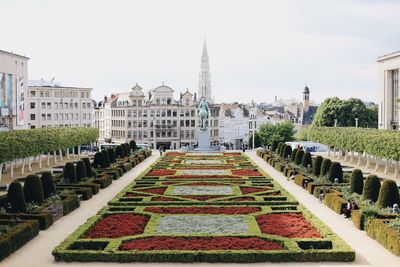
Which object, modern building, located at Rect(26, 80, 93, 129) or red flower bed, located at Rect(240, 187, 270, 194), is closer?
red flower bed, located at Rect(240, 187, 270, 194)

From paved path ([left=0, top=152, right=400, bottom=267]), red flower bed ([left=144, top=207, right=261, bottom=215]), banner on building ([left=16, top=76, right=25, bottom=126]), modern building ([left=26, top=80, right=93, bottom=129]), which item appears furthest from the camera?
modern building ([left=26, top=80, right=93, bottom=129])

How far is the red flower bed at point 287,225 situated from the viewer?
95.6ft

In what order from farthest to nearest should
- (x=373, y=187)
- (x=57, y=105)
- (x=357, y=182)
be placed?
(x=57, y=105)
(x=357, y=182)
(x=373, y=187)

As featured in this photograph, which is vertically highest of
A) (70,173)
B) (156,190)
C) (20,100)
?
(20,100)

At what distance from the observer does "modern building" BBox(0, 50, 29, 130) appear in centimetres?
8856

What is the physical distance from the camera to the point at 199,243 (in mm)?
27062

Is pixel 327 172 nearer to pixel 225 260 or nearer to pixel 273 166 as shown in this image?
pixel 273 166

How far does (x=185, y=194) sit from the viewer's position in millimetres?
43656

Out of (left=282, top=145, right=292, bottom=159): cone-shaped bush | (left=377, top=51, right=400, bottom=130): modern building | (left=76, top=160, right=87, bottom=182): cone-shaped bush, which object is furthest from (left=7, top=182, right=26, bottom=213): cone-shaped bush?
(left=377, top=51, right=400, bottom=130): modern building

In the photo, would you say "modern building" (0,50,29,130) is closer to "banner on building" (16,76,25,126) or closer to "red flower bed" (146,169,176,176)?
"banner on building" (16,76,25,126)

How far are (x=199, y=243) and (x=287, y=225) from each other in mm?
6380

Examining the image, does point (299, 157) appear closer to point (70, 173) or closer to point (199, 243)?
point (70, 173)

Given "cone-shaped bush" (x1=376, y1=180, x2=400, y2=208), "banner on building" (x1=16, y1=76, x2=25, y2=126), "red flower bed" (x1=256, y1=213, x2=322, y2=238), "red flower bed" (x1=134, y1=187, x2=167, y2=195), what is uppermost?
"banner on building" (x1=16, y1=76, x2=25, y2=126)

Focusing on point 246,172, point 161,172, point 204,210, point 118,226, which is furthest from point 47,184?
point 246,172
